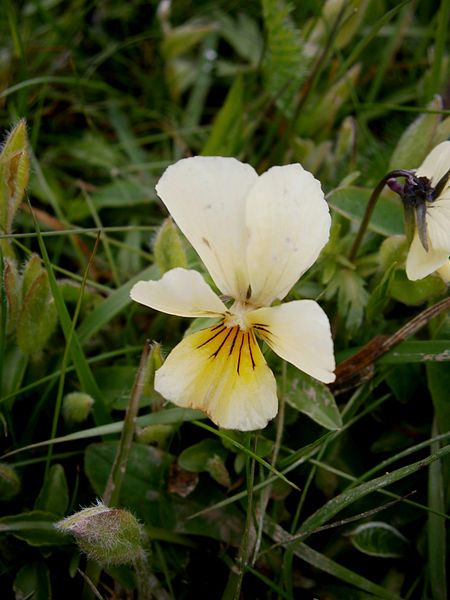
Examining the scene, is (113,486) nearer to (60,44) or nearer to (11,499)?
(11,499)

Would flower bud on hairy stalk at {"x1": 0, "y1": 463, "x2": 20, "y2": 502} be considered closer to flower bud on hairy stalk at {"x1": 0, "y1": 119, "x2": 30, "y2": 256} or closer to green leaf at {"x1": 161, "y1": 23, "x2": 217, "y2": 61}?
flower bud on hairy stalk at {"x1": 0, "y1": 119, "x2": 30, "y2": 256}

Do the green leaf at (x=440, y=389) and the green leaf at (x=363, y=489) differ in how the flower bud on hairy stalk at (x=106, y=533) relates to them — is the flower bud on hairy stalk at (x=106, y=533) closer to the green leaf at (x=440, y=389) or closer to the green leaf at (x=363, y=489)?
the green leaf at (x=363, y=489)

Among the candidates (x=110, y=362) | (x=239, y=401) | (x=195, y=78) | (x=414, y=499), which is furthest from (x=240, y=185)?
(x=195, y=78)

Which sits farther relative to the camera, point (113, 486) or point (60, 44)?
point (60, 44)

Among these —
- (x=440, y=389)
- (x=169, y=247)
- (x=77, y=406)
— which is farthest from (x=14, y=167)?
(x=440, y=389)

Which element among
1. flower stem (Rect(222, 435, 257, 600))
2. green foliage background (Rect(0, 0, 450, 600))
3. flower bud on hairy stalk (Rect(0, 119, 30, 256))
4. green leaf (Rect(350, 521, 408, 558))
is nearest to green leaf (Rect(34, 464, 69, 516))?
green foliage background (Rect(0, 0, 450, 600))

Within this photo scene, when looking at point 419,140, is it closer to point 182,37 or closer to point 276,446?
point 276,446
